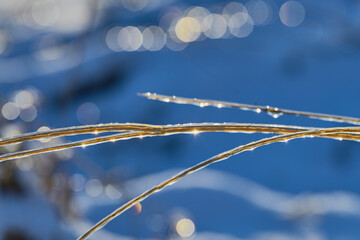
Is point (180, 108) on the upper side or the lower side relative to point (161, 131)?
upper

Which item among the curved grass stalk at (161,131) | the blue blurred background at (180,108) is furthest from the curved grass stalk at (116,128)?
the blue blurred background at (180,108)

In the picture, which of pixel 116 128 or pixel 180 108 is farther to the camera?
pixel 180 108

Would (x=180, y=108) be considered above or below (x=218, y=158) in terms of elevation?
above

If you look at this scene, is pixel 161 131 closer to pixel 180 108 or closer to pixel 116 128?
pixel 116 128

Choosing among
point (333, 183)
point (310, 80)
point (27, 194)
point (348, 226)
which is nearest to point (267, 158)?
point (333, 183)

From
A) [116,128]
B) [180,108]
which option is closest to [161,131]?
[116,128]

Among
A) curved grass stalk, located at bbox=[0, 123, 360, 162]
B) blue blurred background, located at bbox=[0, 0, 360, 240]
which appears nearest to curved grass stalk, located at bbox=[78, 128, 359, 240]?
curved grass stalk, located at bbox=[0, 123, 360, 162]

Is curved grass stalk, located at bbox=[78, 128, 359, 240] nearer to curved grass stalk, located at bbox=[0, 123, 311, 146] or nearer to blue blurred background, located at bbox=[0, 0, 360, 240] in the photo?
curved grass stalk, located at bbox=[0, 123, 311, 146]

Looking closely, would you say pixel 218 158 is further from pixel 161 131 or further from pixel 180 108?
pixel 180 108

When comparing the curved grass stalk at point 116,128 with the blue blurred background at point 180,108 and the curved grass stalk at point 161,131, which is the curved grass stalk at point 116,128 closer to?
the curved grass stalk at point 161,131

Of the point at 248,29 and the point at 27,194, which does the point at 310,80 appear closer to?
the point at 248,29
